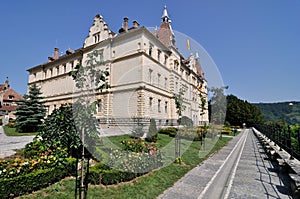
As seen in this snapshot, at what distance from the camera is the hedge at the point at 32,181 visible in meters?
3.79

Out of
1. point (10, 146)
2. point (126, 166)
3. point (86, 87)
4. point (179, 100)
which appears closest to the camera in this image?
point (86, 87)

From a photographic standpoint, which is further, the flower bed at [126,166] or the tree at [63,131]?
the flower bed at [126,166]

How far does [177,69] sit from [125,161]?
10057 millimetres

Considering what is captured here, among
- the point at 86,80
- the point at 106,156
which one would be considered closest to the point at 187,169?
the point at 106,156

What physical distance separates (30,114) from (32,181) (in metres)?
15.2

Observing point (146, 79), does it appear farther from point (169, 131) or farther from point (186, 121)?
point (169, 131)

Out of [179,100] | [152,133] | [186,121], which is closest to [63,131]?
[152,133]

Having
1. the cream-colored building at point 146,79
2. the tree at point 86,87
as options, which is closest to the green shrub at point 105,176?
the tree at point 86,87

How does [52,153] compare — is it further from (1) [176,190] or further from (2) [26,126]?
(2) [26,126]

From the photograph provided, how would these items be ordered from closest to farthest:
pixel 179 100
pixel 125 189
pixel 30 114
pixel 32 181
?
pixel 32 181 < pixel 125 189 < pixel 179 100 < pixel 30 114

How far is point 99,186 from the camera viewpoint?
482 cm

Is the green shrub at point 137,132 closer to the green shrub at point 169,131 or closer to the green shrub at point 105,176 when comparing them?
the green shrub at point 169,131

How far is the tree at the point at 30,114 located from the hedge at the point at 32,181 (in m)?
13.9

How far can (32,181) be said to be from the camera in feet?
13.8
